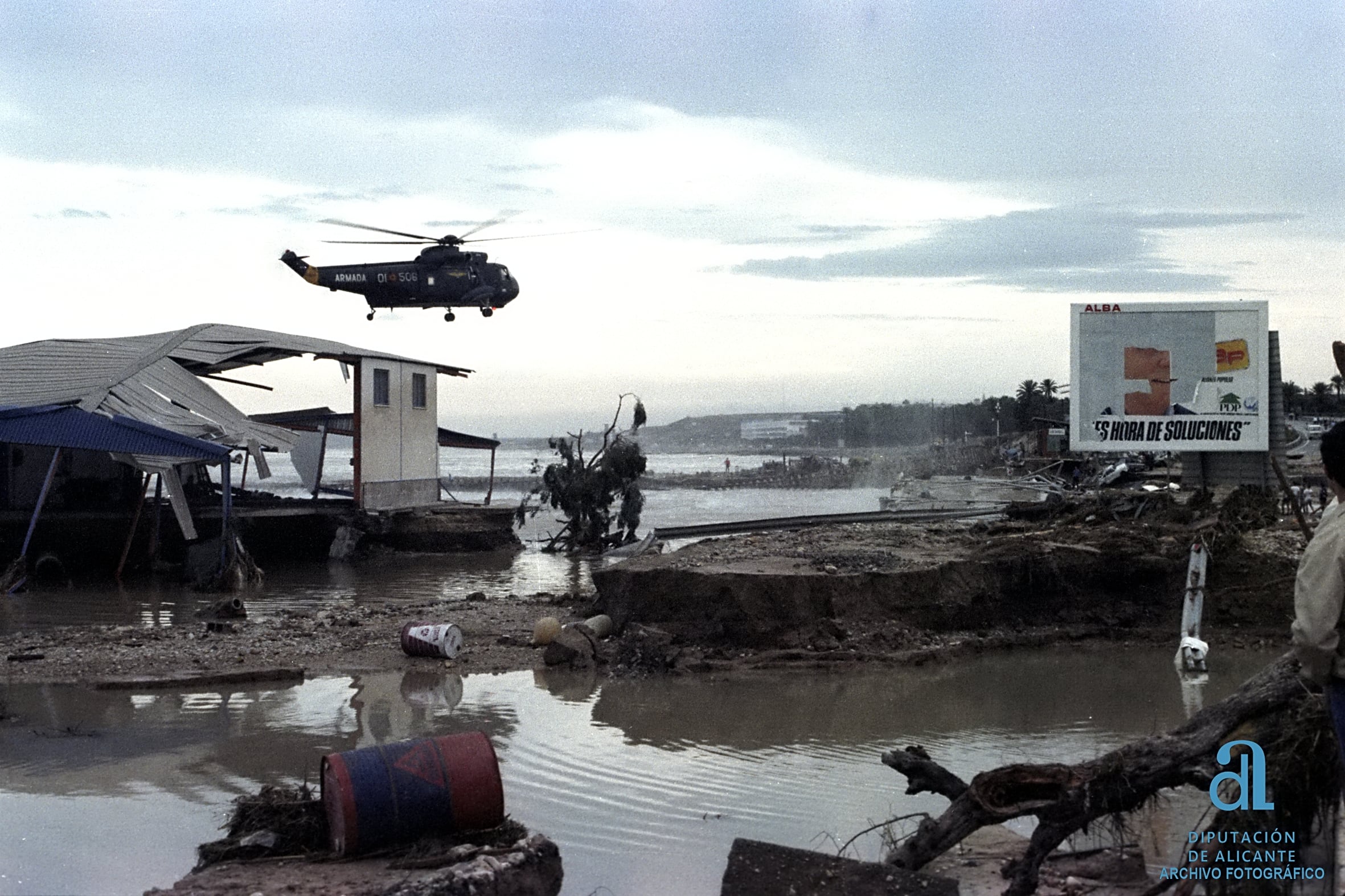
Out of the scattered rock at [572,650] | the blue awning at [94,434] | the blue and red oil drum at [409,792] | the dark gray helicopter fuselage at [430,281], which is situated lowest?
the scattered rock at [572,650]

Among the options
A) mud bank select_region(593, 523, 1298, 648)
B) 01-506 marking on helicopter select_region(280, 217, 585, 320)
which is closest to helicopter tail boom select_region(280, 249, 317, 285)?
01-506 marking on helicopter select_region(280, 217, 585, 320)

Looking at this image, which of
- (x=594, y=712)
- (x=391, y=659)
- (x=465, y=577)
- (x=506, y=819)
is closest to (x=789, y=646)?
(x=594, y=712)

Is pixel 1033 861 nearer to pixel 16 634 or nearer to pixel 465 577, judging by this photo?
pixel 16 634

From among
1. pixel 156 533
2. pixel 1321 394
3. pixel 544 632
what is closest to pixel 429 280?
pixel 156 533

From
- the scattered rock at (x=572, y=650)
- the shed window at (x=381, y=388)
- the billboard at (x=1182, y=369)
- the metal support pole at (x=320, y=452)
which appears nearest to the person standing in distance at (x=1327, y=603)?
the scattered rock at (x=572, y=650)

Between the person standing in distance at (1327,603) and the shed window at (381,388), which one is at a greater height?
the shed window at (381,388)

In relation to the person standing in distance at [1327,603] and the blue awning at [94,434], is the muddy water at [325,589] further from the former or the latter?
the person standing in distance at [1327,603]
